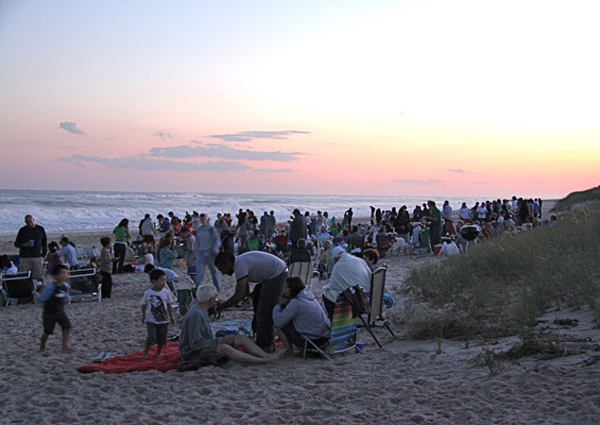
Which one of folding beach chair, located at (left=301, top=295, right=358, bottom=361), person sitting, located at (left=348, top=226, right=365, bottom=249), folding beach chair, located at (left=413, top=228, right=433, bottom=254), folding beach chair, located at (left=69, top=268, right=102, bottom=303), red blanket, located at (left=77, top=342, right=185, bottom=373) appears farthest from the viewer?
folding beach chair, located at (left=413, top=228, right=433, bottom=254)

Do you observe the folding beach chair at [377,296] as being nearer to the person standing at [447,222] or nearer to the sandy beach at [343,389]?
the sandy beach at [343,389]

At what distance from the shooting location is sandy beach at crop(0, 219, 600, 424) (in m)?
3.78

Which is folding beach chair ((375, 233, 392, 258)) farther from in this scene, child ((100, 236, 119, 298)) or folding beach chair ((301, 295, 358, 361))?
folding beach chair ((301, 295, 358, 361))

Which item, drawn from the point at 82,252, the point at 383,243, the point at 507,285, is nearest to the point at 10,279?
the point at 82,252

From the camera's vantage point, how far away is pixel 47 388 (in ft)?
16.5

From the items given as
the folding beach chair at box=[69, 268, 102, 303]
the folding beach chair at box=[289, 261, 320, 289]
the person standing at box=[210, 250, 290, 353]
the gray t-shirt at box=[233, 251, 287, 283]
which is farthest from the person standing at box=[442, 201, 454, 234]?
the gray t-shirt at box=[233, 251, 287, 283]

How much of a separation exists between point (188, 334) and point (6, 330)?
3648mm

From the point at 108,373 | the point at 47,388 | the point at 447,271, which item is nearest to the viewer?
the point at 47,388

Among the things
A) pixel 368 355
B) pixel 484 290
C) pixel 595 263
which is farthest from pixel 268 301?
pixel 595 263

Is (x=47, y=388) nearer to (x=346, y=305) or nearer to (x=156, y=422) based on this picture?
(x=156, y=422)

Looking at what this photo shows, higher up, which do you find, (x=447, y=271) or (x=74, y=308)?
(x=447, y=271)

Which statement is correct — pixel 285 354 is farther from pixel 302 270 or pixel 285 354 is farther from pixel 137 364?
pixel 302 270

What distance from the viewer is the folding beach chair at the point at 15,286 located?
33.0ft

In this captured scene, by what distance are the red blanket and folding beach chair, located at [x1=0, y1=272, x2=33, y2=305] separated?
489 cm
